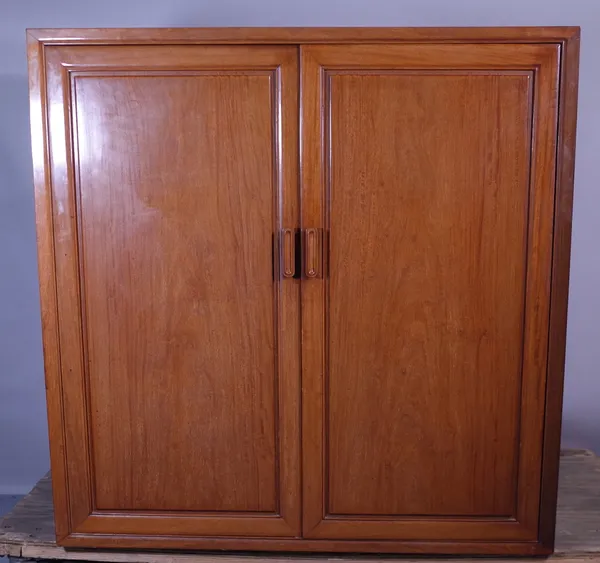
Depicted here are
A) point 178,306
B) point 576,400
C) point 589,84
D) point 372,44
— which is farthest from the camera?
point 576,400

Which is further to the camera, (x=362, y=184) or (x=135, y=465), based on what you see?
(x=135, y=465)

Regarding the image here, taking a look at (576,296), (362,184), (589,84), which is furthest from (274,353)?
(589,84)

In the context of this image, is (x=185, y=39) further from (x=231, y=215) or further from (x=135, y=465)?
(x=135, y=465)

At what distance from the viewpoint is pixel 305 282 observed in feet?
5.43

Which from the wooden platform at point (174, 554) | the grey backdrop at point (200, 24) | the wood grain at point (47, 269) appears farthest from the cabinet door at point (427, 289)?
the grey backdrop at point (200, 24)

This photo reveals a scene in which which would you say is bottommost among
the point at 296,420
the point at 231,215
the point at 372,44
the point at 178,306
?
the point at 296,420

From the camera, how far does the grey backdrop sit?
2.25m

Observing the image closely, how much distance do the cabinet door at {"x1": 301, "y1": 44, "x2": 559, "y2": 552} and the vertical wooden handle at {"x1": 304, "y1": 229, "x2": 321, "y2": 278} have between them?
0.04 feet

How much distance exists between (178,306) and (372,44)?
2.76 ft

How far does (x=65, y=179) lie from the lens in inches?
64.8

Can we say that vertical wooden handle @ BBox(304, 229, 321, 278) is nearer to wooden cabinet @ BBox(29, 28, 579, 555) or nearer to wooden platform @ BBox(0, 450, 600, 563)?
wooden cabinet @ BBox(29, 28, 579, 555)

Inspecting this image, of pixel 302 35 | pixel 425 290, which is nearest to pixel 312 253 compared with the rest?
pixel 425 290

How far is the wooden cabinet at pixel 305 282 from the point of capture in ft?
5.22

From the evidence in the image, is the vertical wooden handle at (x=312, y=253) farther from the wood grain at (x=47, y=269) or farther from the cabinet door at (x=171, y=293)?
the wood grain at (x=47, y=269)
